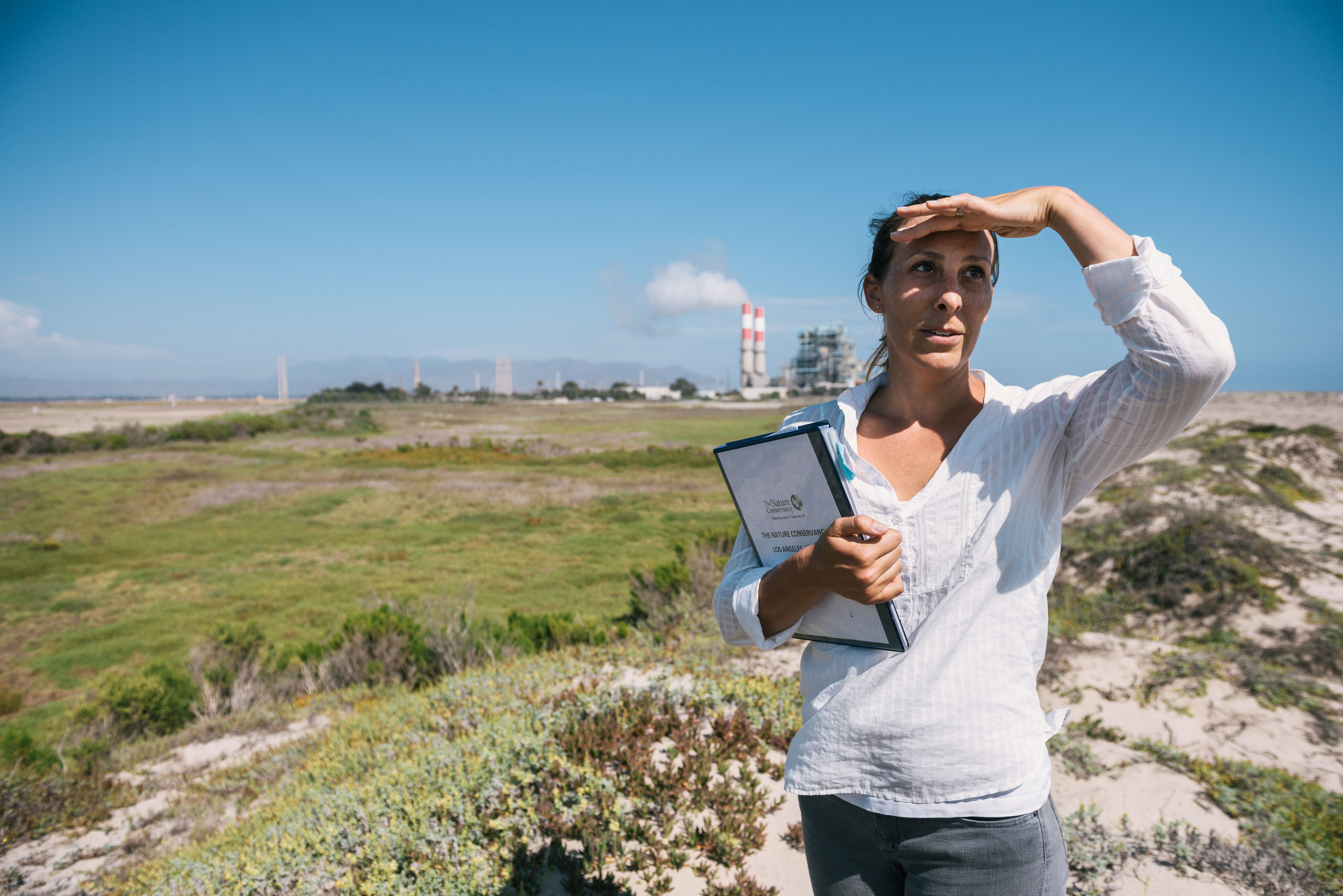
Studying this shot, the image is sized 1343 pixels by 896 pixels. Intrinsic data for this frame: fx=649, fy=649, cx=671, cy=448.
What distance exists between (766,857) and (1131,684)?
346cm

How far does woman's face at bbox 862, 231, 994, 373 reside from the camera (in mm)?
1267

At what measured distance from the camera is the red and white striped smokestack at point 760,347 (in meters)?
83.4

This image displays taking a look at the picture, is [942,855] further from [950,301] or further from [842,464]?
[950,301]

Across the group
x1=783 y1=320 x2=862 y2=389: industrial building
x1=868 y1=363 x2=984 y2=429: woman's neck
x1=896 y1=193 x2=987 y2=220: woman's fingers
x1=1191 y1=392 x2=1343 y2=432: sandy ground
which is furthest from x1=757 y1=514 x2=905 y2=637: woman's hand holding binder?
x1=783 y1=320 x2=862 y2=389: industrial building

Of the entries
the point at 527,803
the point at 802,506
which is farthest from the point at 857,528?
the point at 527,803

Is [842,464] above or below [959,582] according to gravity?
above

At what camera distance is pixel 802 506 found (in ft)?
4.19

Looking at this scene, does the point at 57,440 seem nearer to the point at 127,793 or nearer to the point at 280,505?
the point at 280,505

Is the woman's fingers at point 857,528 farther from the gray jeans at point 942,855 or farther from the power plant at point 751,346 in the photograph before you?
the power plant at point 751,346

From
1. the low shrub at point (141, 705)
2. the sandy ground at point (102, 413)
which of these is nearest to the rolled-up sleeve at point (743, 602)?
the low shrub at point (141, 705)

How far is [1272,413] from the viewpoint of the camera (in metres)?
24.1

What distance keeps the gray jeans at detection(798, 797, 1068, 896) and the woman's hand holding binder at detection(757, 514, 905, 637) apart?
0.43 meters

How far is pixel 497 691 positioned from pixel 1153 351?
4434 mm

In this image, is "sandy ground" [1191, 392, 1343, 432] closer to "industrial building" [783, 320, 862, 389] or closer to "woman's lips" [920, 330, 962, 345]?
"woman's lips" [920, 330, 962, 345]
